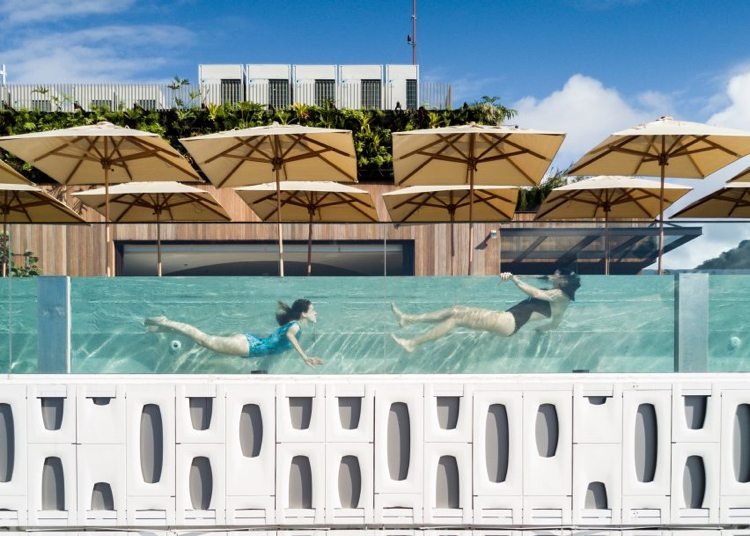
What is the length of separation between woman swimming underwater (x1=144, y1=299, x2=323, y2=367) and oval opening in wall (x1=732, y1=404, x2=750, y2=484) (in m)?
3.50

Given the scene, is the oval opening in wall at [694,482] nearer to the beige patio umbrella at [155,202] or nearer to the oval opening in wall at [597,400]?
the oval opening in wall at [597,400]

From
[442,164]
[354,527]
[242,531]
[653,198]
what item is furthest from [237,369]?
[653,198]

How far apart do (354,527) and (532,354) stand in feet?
6.80

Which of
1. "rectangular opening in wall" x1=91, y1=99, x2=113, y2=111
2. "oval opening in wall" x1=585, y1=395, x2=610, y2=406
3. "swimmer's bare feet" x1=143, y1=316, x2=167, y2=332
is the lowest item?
"oval opening in wall" x1=585, y1=395, x2=610, y2=406

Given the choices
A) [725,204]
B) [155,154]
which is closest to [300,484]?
[155,154]

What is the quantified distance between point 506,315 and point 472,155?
3.32 metres

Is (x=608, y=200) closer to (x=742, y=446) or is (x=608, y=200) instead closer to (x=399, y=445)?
(x=742, y=446)

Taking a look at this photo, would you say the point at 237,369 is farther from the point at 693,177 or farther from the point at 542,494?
the point at 693,177

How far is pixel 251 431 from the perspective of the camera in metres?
4.82

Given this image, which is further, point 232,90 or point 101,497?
point 232,90

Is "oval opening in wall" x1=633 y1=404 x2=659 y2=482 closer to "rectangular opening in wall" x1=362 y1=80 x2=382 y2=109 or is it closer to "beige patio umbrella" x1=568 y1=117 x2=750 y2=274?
"beige patio umbrella" x1=568 y1=117 x2=750 y2=274

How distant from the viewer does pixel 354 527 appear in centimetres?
479

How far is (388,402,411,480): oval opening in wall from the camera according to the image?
190 inches

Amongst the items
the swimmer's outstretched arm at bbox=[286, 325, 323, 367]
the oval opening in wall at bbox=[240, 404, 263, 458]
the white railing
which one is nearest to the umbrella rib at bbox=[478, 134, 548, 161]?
the swimmer's outstretched arm at bbox=[286, 325, 323, 367]
